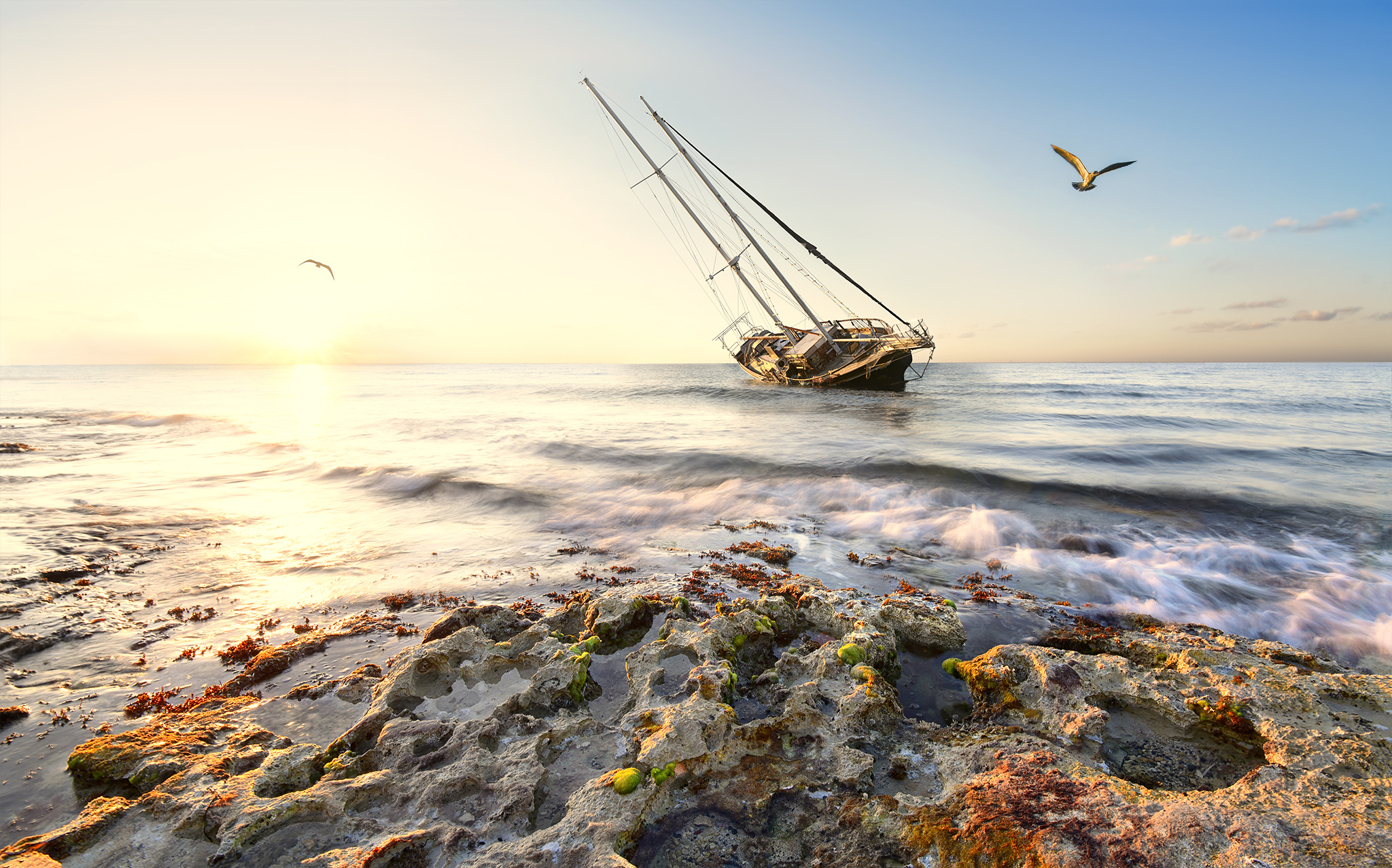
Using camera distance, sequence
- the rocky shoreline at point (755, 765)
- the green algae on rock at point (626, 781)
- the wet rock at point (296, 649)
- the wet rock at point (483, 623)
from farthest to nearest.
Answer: the wet rock at point (483, 623) → the wet rock at point (296, 649) → the green algae on rock at point (626, 781) → the rocky shoreline at point (755, 765)

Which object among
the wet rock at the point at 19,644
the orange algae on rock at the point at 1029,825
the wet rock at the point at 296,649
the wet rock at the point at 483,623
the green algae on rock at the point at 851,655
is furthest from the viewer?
the wet rock at the point at 483,623

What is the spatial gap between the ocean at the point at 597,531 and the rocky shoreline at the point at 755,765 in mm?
587

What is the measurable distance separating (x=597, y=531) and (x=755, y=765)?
751 centimetres

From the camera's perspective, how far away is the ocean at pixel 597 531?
19.3 ft

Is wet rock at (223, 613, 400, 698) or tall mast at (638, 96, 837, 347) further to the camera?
tall mast at (638, 96, 837, 347)

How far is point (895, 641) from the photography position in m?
5.59

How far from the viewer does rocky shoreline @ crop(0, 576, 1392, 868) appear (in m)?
3.13

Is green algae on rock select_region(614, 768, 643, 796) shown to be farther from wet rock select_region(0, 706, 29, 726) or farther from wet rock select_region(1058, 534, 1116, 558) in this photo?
wet rock select_region(1058, 534, 1116, 558)

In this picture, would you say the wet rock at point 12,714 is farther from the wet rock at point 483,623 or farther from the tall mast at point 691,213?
the tall mast at point 691,213

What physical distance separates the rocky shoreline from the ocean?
23.1 inches

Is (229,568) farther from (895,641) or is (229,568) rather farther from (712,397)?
(712,397)

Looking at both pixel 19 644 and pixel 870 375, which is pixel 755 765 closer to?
pixel 19 644

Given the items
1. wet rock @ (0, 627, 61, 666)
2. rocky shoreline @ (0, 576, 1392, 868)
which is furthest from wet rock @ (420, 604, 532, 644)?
wet rock @ (0, 627, 61, 666)

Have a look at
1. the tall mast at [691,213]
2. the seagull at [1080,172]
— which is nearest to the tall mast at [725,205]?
the tall mast at [691,213]
